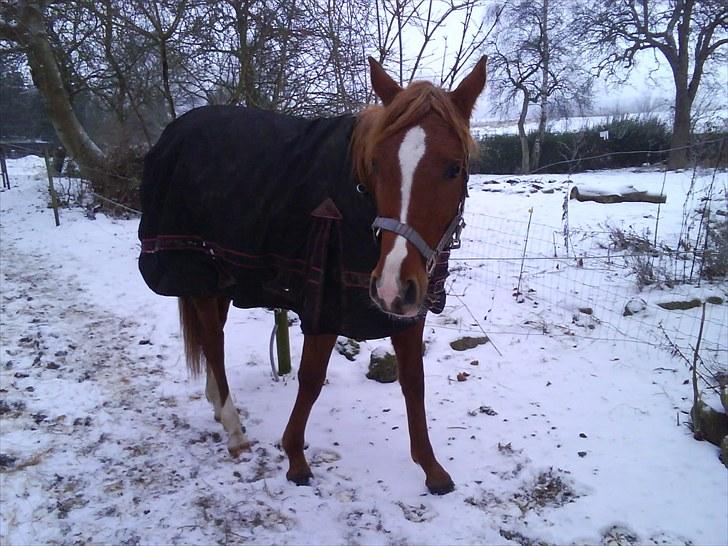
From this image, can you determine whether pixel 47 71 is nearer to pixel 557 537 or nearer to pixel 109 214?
pixel 109 214

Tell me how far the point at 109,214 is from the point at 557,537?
405 inches

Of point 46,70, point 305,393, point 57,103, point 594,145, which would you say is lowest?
point 305,393

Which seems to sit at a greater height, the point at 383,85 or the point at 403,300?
the point at 383,85

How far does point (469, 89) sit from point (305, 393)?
164 centimetres

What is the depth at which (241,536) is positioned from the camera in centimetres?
207

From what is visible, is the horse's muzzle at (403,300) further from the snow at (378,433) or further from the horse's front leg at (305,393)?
the snow at (378,433)

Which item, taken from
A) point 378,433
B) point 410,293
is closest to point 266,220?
point 410,293

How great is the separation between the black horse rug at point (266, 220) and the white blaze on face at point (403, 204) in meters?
0.32

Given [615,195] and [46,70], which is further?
[46,70]

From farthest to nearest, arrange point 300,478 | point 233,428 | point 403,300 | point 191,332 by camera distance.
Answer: point 191,332 → point 233,428 → point 300,478 → point 403,300

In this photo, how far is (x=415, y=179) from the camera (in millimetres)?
1760

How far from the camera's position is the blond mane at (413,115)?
184 centimetres

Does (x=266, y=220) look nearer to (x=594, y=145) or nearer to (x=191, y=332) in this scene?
(x=191, y=332)

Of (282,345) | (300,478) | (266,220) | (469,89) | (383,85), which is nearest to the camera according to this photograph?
(469,89)
